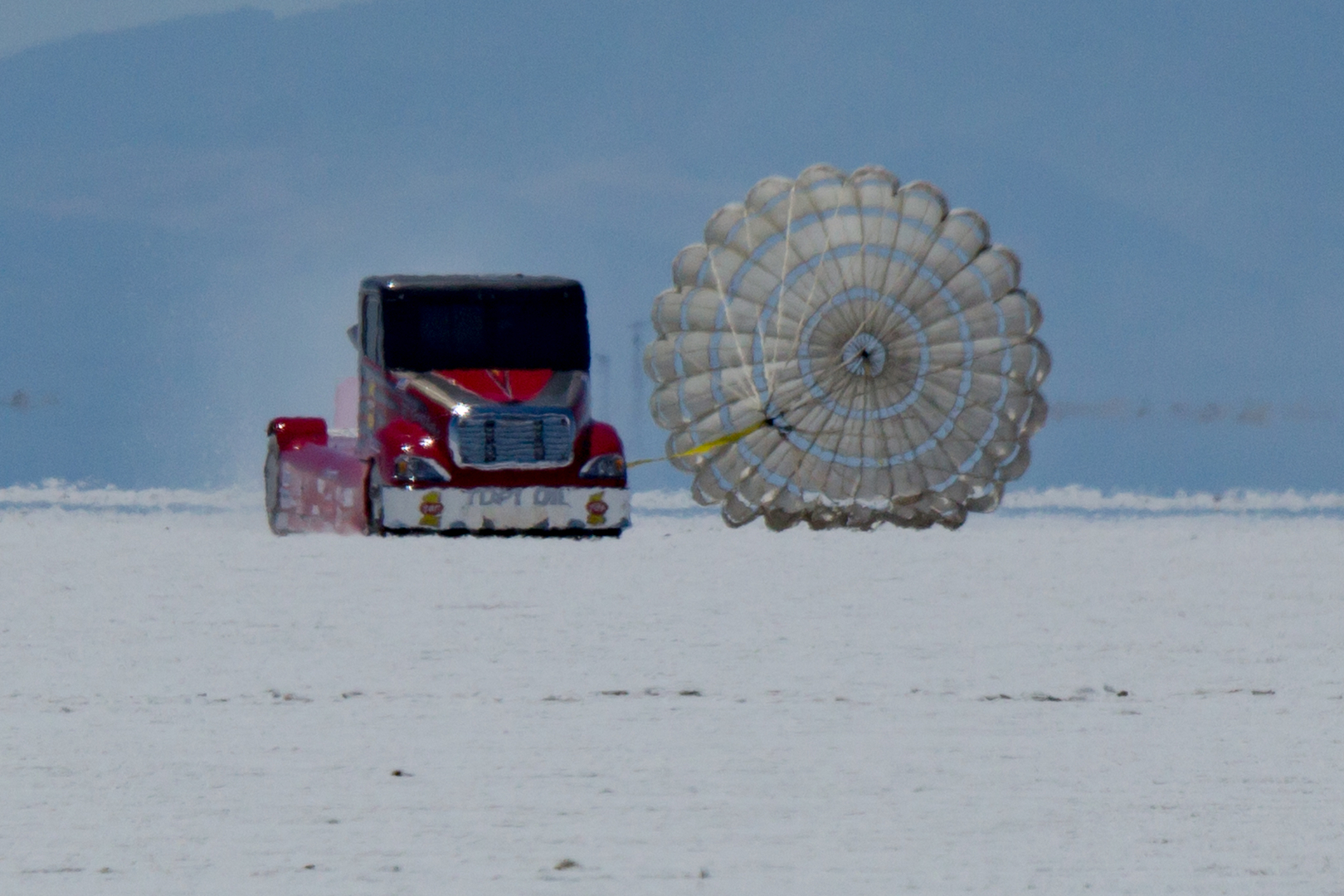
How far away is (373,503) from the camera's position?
2512 centimetres

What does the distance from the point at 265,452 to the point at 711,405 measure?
642 cm

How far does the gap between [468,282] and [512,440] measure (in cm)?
209

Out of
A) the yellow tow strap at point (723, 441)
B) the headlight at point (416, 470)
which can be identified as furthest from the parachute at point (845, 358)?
the headlight at point (416, 470)

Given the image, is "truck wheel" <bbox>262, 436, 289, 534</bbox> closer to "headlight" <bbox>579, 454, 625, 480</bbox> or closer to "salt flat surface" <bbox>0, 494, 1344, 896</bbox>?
"headlight" <bbox>579, 454, 625, 480</bbox>

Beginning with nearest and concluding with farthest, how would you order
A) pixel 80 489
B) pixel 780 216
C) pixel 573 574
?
pixel 573 574, pixel 780 216, pixel 80 489

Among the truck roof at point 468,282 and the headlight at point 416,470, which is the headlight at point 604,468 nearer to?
the headlight at point 416,470

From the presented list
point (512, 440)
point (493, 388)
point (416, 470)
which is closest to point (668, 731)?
point (416, 470)

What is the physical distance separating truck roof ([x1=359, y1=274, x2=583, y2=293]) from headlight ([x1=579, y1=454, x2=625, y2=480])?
85.5 inches

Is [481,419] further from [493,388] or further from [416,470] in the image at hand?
[416,470]

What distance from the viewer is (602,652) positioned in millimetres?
14008

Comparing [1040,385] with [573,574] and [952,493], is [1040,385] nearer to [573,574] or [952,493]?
[952,493]

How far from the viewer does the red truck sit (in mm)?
24531

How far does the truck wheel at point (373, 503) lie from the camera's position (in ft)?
81.7

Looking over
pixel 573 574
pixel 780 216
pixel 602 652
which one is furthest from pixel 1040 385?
pixel 602 652
